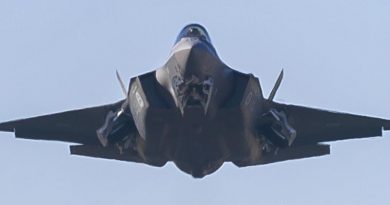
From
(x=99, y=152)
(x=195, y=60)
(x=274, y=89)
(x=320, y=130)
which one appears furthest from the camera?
(x=320, y=130)

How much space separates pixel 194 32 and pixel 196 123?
111 inches

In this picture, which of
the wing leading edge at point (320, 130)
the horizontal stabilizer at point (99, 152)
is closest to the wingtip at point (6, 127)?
the horizontal stabilizer at point (99, 152)

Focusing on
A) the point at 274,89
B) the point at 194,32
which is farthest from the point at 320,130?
the point at 194,32

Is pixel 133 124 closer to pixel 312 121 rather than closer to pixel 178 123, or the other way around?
pixel 178 123

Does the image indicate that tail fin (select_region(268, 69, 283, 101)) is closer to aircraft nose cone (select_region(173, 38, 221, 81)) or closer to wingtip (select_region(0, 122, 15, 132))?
aircraft nose cone (select_region(173, 38, 221, 81))

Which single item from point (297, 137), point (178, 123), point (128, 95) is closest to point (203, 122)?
point (178, 123)

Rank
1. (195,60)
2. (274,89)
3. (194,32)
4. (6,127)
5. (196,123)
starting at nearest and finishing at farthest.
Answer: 1. (195,60)
2. (196,123)
3. (194,32)
4. (274,89)
5. (6,127)

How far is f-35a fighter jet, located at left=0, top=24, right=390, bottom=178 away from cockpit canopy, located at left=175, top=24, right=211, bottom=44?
0.03m

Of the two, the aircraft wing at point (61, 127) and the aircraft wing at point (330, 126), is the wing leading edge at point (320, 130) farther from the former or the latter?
the aircraft wing at point (61, 127)

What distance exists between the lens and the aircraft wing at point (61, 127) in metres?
31.5

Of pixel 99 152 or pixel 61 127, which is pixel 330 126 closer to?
pixel 99 152

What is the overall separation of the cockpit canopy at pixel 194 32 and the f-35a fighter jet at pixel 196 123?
0.03 metres

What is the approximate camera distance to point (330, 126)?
32094mm

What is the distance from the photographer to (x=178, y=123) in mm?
27688
